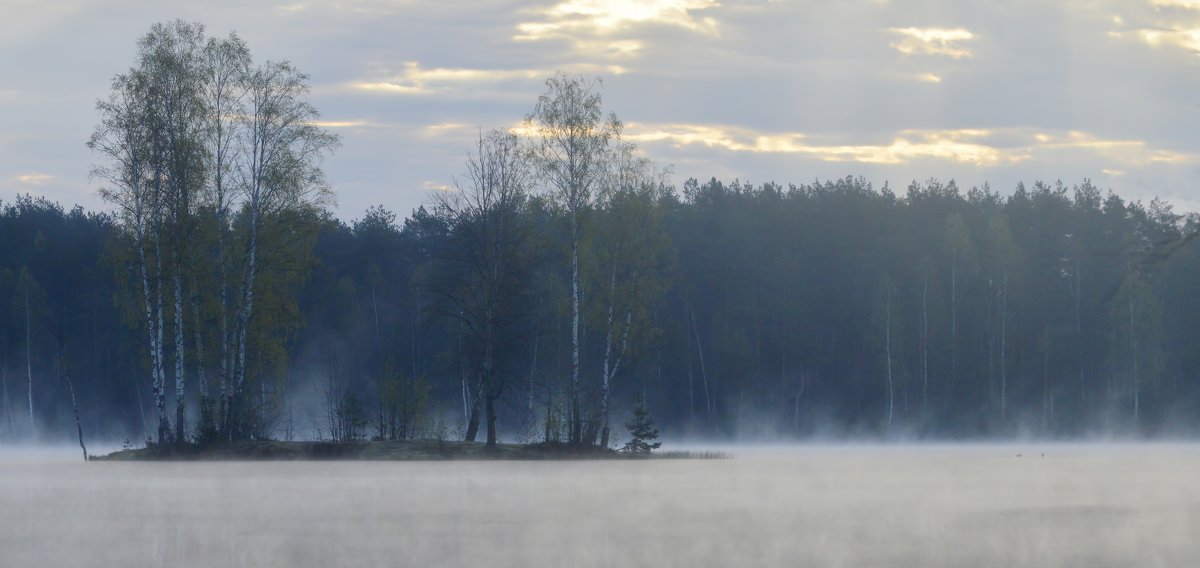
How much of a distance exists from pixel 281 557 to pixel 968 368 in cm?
6348

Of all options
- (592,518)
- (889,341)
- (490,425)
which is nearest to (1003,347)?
(889,341)

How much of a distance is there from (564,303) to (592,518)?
28453 millimetres

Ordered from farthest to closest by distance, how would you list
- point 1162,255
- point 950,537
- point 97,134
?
point 97,134
point 950,537
point 1162,255

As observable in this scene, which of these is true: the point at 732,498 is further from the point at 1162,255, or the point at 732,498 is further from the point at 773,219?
the point at 773,219

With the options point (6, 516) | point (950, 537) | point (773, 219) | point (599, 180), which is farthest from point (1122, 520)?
point (773, 219)

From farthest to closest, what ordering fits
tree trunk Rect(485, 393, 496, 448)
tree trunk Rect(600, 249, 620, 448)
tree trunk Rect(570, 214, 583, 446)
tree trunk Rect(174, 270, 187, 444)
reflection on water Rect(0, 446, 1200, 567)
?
tree trunk Rect(600, 249, 620, 448)
tree trunk Rect(570, 214, 583, 446)
tree trunk Rect(485, 393, 496, 448)
tree trunk Rect(174, 270, 187, 444)
reflection on water Rect(0, 446, 1200, 567)

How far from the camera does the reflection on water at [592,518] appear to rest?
43.0 feet

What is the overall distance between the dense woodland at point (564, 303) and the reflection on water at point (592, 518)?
1095 cm

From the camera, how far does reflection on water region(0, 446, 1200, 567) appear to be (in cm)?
1309

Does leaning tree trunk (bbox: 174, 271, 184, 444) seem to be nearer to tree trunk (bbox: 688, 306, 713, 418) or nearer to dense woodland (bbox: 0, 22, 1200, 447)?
dense woodland (bbox: 0, 22, 1200, 447)

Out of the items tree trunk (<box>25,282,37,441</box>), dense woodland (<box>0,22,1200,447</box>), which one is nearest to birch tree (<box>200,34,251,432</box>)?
dense woodland (<box>0,22,1200,447</box>)

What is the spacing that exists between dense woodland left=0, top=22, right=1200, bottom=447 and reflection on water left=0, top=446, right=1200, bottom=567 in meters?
11.0

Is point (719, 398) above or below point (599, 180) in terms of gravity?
below

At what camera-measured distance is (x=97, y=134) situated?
38.0 m
